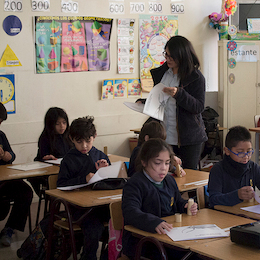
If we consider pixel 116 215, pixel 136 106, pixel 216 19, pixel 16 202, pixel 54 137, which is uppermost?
pixel 216 19

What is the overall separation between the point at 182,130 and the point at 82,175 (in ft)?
2.51

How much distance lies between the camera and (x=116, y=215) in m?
1.95

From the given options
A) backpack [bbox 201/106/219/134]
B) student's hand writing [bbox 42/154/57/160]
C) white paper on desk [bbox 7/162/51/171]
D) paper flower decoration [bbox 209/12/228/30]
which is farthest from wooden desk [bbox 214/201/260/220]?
paper flower decoration [bbox 209/12/228/30]

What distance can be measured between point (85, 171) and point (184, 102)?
82 cm

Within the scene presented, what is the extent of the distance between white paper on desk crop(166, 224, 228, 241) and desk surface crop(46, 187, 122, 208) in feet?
2.03

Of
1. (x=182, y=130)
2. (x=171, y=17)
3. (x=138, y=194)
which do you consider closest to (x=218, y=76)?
(x=171, y=17)

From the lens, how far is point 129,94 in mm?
5137

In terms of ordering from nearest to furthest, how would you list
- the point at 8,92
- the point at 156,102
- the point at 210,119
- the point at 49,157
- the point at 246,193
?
the point at 246,193 → the point at 156,102 → the point at 49,157 → the point at 8,92 → the point at 210,119

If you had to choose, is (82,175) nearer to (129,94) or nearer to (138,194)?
(138,194)

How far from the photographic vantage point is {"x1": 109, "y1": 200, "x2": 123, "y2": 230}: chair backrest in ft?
6.35

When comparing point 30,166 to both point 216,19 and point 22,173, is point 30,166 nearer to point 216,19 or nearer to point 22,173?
point 22,173

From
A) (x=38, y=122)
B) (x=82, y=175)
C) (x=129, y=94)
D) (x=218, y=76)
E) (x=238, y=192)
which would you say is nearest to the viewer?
(x=238, y=192)

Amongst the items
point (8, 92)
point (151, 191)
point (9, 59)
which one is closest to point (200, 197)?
point (151, 191)

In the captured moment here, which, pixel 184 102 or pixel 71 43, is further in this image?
pixel 71 43
